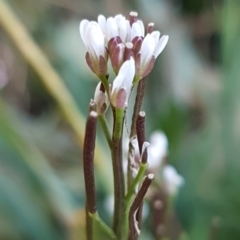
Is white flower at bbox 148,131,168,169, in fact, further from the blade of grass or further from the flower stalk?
the blade of grass

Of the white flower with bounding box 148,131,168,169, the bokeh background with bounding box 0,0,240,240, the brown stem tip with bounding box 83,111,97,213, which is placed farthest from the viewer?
the bokeh background with bounding box 0,0,240,240

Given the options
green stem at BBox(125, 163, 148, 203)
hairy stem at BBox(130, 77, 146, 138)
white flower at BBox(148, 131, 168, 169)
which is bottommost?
white flower at BBox(148, 131, 168, 169)

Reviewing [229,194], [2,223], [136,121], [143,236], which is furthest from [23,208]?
[136,121]

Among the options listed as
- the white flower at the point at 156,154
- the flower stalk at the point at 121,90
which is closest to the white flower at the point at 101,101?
the flower stalk at the point at 121,90

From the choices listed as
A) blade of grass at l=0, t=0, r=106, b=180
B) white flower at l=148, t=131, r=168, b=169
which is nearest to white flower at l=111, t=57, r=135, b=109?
white flower at l=148, t=131, r=168, b=169

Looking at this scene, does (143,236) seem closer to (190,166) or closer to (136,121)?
(190,166)

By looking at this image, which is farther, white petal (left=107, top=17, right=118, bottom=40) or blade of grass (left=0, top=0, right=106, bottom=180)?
blade of grass (left=0, top=0, right=106, bottom=180)

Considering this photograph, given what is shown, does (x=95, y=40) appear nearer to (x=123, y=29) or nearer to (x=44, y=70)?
(x=123, y=29)

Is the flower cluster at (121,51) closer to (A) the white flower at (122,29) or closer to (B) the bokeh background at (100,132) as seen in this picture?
(A) the white flower at (122,29)
